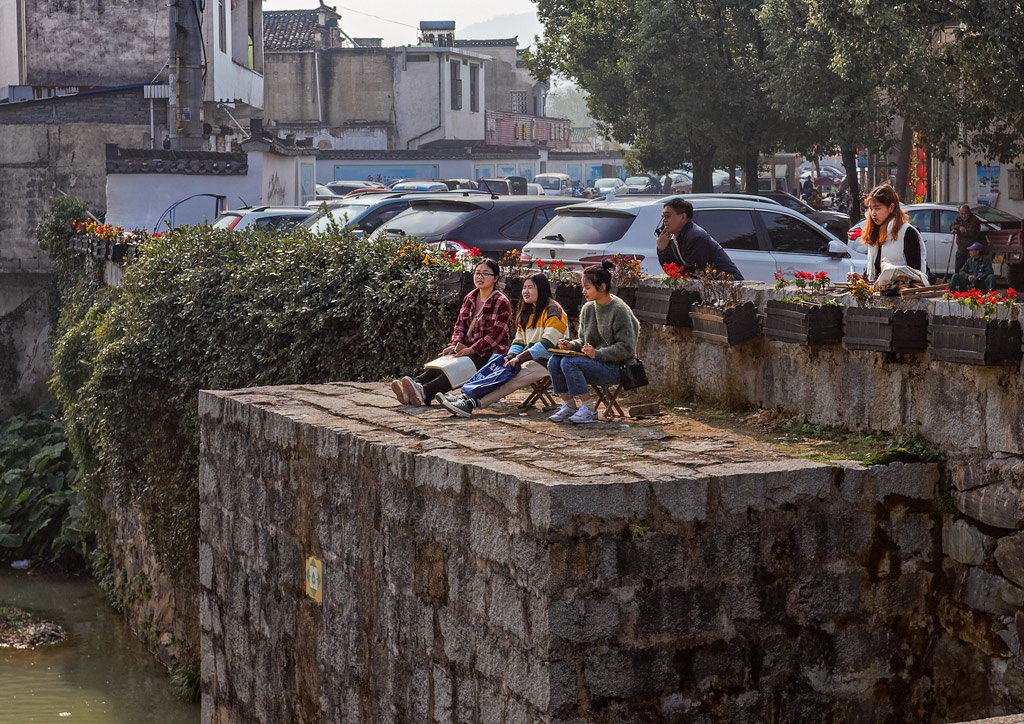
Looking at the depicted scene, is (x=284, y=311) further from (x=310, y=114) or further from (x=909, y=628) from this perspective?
(x=310, y=114)

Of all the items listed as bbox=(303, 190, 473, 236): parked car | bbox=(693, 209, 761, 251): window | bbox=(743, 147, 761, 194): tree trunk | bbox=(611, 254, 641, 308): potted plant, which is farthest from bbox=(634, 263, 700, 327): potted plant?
bbox=(743, 147, 761, 194): tree trunk

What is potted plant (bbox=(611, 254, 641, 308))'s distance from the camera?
30.9 ft

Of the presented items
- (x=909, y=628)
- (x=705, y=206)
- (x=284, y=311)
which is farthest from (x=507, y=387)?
(x=705, y=206)

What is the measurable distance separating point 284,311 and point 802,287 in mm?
4916

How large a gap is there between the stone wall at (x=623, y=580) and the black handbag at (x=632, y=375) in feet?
0.85

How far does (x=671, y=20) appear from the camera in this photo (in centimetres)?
2923

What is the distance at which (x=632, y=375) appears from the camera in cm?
811

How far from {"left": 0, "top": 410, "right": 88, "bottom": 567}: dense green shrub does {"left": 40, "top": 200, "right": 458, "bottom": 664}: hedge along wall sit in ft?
7.22

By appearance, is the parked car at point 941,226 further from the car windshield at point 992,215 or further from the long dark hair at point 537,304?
the long dark hair at point 537,304

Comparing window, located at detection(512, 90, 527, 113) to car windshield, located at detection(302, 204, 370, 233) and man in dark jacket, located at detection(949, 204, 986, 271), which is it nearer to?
car windshield, located at detection(302, 204, 370, 233)

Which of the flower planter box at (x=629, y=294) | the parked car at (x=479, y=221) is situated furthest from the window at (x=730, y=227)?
the flower planter box at (x=629, y=294)

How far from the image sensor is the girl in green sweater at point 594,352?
8102mm

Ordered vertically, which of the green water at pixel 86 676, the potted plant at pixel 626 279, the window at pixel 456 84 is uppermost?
the window at pixel 456 84

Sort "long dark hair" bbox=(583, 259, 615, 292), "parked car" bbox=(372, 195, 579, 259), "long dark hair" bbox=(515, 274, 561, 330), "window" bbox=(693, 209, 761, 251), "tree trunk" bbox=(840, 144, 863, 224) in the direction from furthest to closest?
"tree trunk" bbox=(840, 144, 863, 224), "parked car" bbox=(372, 195, 579, 259), "window" bbox=(693, 209, 761, 251), "long dark hair" bbox=(515, 274, 561, 330), "long dark hair" bbox=(583, 259, 615, 292)
